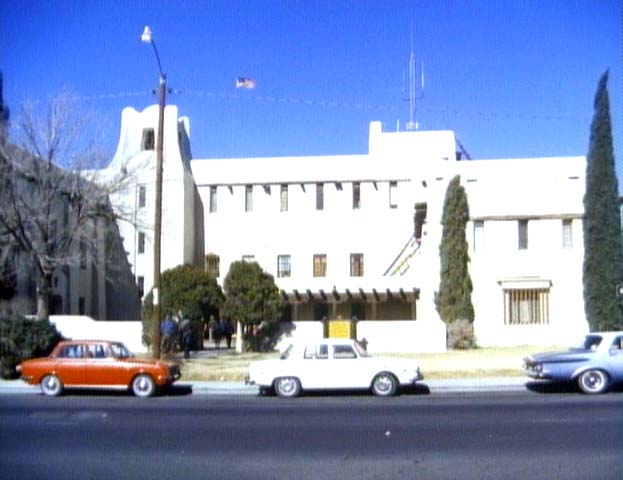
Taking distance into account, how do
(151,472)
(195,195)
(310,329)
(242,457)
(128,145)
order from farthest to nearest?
→ 1. (195,195)
2. (128,145)
3. (310,329)
4. (242,457)
5. (151,472)

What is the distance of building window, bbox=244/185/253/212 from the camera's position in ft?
160

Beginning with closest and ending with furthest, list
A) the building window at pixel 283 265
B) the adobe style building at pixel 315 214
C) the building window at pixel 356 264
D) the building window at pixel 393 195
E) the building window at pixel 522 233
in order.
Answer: the building window at pixel 522 233, the adobe style building at pixel 315 214, the building window at pixel 393 195, the building window at pixel 356 264, the building window at pixel 283 265

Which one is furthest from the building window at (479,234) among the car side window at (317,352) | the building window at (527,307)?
the car side window at (317,352)

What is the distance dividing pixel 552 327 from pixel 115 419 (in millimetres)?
23168

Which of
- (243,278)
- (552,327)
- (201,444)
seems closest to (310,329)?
(243,278)

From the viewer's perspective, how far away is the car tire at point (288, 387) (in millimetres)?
20625

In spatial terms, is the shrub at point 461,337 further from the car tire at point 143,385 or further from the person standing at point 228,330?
the car tire at point 143,385

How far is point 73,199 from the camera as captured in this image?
29516 mm

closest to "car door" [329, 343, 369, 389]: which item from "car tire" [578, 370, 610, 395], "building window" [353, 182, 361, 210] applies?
"car tire" [578, 370, 610, 395]

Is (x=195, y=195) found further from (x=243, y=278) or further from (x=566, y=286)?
(x=566, y=286)

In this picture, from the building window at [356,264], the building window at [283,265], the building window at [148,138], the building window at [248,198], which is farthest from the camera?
the building window at [248,198]

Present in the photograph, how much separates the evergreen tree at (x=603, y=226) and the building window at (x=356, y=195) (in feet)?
53.8

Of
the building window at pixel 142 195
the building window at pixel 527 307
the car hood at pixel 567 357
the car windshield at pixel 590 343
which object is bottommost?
the car hood at pixel 567 357

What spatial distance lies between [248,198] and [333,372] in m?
28.9
